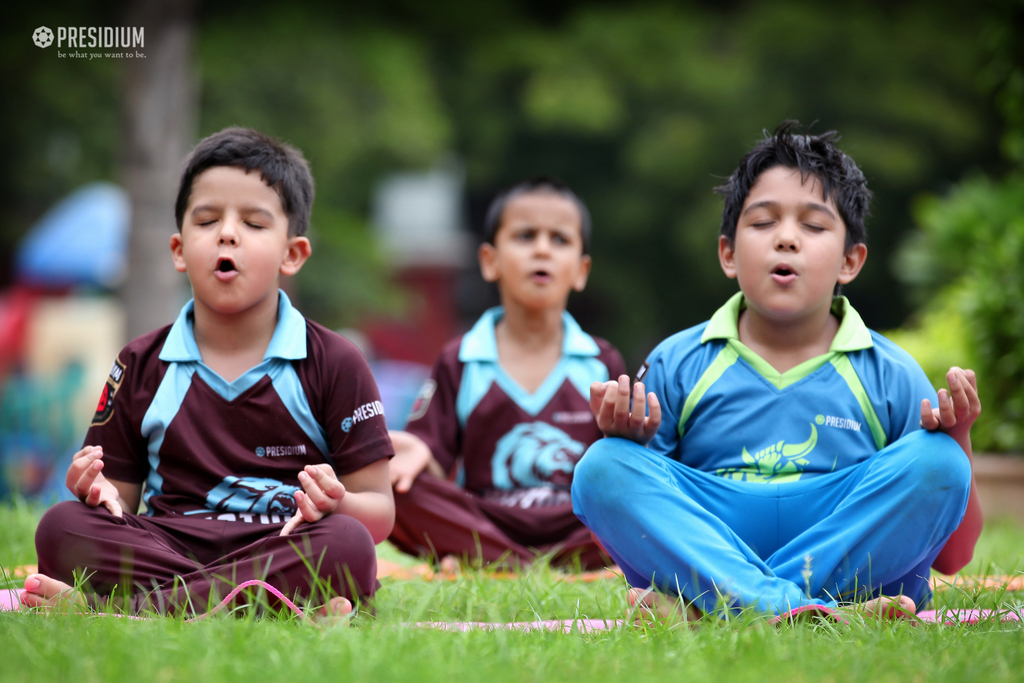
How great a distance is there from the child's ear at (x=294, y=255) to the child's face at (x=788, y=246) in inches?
48.0

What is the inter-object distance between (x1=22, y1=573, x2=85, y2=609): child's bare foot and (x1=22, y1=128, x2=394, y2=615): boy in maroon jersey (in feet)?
0.15

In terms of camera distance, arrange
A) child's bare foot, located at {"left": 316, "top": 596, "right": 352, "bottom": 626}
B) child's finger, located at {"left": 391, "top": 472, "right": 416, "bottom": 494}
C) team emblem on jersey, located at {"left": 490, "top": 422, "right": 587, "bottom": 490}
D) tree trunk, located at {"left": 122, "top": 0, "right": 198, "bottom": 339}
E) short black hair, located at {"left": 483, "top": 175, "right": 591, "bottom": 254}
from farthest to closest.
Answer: tree trunk, located at {"left": 122, "top": 0, "right": 198, "bottom": 339} < short black hair, located at {"left": 483, "top": 175, "right": 591, "bottom": 254} < team emblem on jersey, located at {"left": 490, "top": 422, "right": 587, "bottom": 490} < child's finger, located at {"left": 391, "top": 472, "right": 416, "bottom": 494} < child's bare foot, located at {"left": 316, "top": 596, "right": 352, "bottom": 626}

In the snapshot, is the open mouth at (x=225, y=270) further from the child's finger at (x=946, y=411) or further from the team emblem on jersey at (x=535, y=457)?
the child's finger at (x=946, y=411)

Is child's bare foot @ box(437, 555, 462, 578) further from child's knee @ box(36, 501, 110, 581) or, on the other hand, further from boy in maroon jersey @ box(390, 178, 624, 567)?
child's knee @ box(36, 501, 110, 581)

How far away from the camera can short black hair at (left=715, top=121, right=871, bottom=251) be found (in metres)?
2.73

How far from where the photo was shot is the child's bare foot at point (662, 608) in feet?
7.45

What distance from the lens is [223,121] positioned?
38.0 ft

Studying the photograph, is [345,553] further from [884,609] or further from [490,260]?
[490,260]

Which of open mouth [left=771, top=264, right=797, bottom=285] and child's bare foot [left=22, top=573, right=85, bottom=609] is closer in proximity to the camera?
child's bare foot [left=22, top=573, right=85, bottom=609]

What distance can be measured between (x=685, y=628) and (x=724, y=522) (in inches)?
16.5

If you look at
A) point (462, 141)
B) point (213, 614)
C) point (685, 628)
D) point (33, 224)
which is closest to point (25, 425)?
point (33, 224)

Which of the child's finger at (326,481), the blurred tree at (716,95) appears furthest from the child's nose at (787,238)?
the blurred tree at (716,95)

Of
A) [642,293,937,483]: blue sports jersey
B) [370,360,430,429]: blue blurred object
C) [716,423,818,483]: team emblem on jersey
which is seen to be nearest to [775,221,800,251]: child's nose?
[642,293,937,483]: blue sports jersey

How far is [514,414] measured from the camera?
371cm
